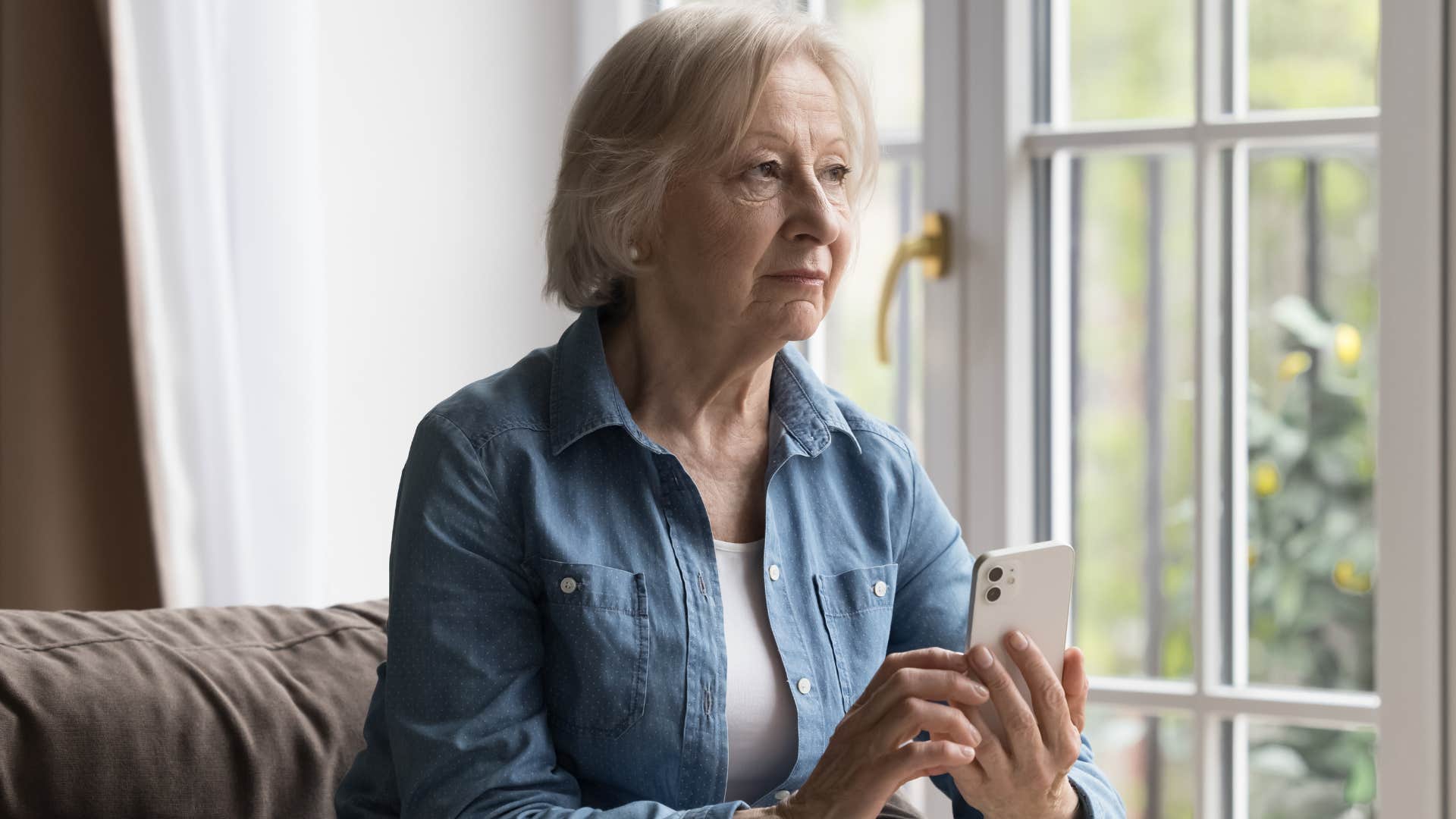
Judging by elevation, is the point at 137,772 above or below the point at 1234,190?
below

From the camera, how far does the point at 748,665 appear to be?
1.26 m

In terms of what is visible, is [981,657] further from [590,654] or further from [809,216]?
[809,216]

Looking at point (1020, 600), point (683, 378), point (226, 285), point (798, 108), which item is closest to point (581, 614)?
point (683, 378)

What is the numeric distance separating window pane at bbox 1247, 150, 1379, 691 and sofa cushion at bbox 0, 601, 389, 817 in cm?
135

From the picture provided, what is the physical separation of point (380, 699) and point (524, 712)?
0.62ft

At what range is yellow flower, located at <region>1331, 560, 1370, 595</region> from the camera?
6.64ft

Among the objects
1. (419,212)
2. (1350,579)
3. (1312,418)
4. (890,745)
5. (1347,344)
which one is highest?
(419,212)

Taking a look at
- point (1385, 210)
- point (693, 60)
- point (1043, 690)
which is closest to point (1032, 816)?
point (1043, 690)

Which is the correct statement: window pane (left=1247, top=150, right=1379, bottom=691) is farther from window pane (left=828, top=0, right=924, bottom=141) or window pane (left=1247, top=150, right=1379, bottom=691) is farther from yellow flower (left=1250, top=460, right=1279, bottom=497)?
window pane (left=828, top=0, right=924, bottom=141)

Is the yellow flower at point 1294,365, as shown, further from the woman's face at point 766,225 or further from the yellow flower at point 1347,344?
the woman's face at point 766,225

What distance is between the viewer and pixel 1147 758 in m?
2.19

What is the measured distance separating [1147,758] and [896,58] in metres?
1.20

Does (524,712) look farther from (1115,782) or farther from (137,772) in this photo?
(1115,782)

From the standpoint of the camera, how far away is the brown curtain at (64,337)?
6.48 ft
